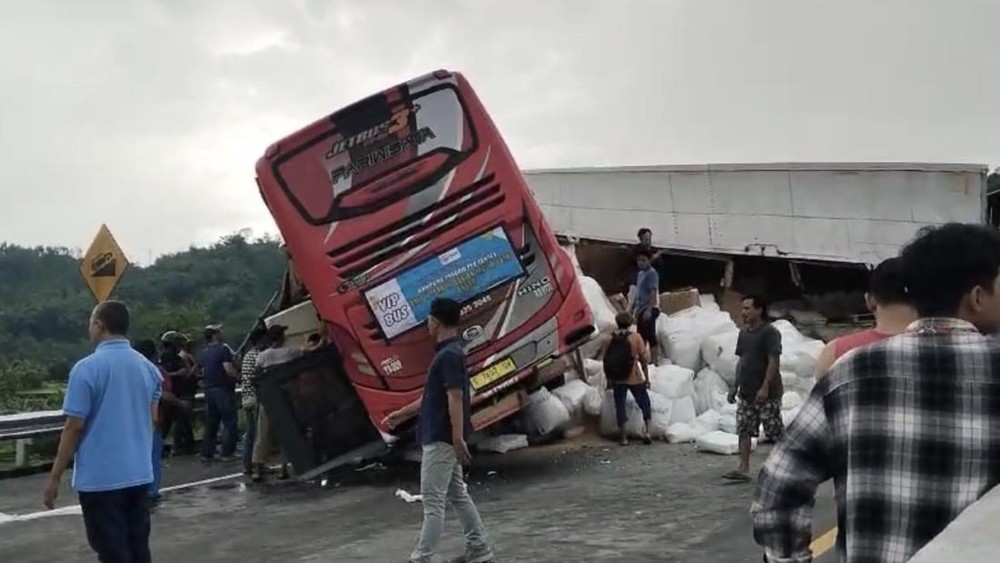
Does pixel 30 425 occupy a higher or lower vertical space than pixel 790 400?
higher

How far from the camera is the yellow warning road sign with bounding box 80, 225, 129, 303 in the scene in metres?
12.5

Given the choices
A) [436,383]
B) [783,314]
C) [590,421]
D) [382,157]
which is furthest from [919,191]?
[436,383]

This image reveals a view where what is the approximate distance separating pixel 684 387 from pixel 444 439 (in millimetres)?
6858

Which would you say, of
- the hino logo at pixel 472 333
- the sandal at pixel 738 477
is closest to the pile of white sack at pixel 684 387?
the sandal at pixel 738 477

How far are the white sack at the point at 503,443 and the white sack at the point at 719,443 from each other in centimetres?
193

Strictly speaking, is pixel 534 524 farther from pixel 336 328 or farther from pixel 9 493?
pixel 9 493

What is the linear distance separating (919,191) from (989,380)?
49.6ft

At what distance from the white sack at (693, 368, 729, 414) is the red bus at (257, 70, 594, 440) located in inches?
135

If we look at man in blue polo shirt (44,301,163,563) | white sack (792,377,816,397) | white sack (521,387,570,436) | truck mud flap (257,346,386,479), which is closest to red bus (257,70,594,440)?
truck mud flap (257,346,386,479)

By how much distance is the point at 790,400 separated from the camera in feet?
41.5

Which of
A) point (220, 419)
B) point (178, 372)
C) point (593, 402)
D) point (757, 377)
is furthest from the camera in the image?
point (220, 419)

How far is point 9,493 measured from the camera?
12.2 meters

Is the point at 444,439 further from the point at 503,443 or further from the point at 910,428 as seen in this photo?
the point at 503,443

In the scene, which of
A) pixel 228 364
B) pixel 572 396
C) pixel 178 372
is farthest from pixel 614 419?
pixel 178 372
